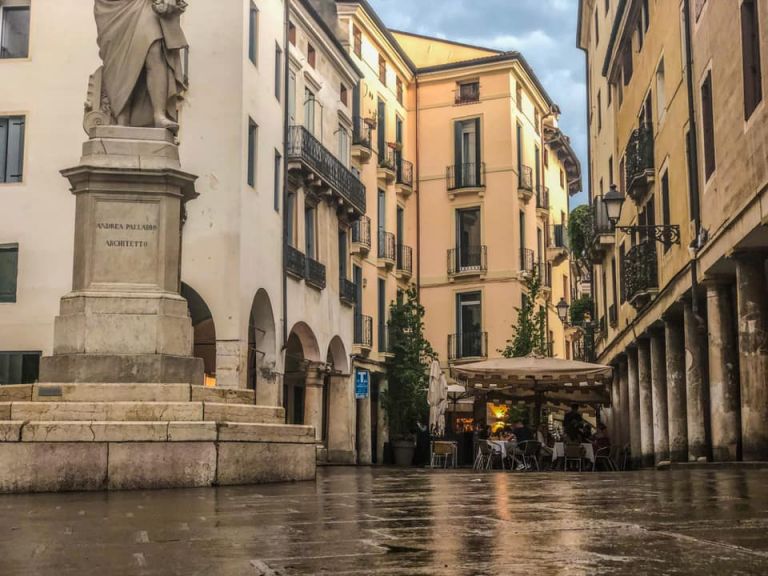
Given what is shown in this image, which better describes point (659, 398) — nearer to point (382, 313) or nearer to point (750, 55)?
point (750, 55)

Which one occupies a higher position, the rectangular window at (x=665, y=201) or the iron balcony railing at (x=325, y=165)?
the iron balcony railing at (x=325, y=165)

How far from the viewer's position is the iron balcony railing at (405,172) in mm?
46219

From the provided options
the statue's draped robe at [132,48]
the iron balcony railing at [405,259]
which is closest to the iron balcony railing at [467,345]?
the iron balcony railing at [405,259]

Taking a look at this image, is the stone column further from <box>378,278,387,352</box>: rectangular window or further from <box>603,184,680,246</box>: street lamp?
<box>378,278,387,352</box>: rectangular window

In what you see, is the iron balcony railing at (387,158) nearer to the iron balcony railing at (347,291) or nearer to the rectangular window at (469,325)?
the rectangular window at (469,325)

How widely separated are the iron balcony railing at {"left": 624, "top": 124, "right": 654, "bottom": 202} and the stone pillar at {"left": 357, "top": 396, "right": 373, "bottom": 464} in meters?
15.3

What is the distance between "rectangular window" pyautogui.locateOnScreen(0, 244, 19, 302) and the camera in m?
27.4

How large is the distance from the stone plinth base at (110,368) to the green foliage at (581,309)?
32374mm

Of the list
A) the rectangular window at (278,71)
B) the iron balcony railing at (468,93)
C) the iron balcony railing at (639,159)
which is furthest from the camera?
the iron balcony railing at (468,93)

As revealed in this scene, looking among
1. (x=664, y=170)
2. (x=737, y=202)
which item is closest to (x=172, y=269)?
(x=737, y=202)

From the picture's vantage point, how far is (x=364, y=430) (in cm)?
3934

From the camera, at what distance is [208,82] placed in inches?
1105

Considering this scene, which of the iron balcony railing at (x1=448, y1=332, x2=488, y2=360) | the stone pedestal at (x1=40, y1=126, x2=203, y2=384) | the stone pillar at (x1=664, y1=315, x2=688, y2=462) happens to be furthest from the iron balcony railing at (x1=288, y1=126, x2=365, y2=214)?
the stone pedestal at (x1=40, y1=126, x2=203, y2=384)

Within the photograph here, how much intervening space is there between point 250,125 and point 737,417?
50.5 feet
